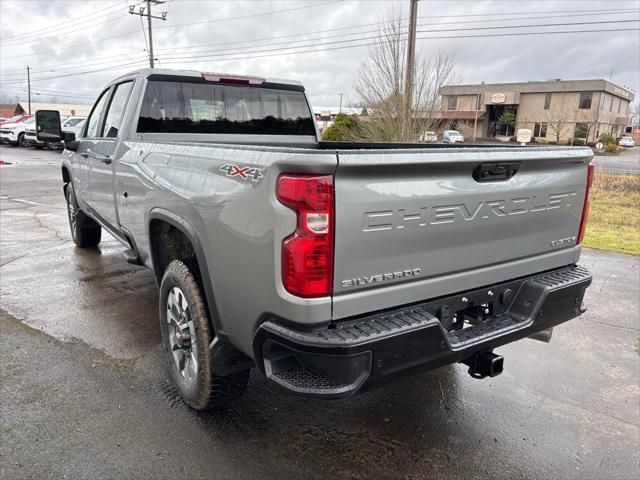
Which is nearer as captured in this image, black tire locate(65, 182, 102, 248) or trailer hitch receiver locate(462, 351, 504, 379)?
trailer hitch receiver locate(462, 351, 504, 379)

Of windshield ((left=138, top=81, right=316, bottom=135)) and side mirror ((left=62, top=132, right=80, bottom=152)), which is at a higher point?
windshield ((left=138, top=81, right=316, bottom=135))

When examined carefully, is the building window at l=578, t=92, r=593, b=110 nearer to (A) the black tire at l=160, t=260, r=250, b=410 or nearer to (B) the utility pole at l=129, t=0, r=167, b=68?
(B) the utility pole at l=129, t=0, r=167, b=68

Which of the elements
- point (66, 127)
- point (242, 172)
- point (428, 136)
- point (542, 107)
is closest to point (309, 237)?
point (242, 172)

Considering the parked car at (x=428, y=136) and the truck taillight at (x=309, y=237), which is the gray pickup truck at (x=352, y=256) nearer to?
the truck taillight at (x=309, y=237)

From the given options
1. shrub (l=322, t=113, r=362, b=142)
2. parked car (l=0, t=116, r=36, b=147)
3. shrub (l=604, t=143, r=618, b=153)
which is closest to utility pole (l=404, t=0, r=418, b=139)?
shrub (l=322, t=113, r=362, b=142)

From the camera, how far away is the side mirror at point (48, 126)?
19.0 feet

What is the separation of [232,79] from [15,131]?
27.2m

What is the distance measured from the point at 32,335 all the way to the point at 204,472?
2.41 meters

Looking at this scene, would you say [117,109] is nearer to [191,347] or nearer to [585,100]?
[191,347]

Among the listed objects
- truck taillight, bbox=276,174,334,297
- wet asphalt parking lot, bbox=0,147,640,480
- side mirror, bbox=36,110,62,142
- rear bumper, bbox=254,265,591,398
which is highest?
side mirror, bbox=36,110,62,142

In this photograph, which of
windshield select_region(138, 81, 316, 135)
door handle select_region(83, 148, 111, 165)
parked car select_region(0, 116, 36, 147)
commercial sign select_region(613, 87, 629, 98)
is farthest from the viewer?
commercial sign select_region(613, 87, 629, 98)

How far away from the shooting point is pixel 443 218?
2371 millimetres

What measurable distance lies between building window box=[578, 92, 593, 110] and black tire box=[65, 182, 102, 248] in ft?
224

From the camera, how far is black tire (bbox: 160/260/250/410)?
2.80m
